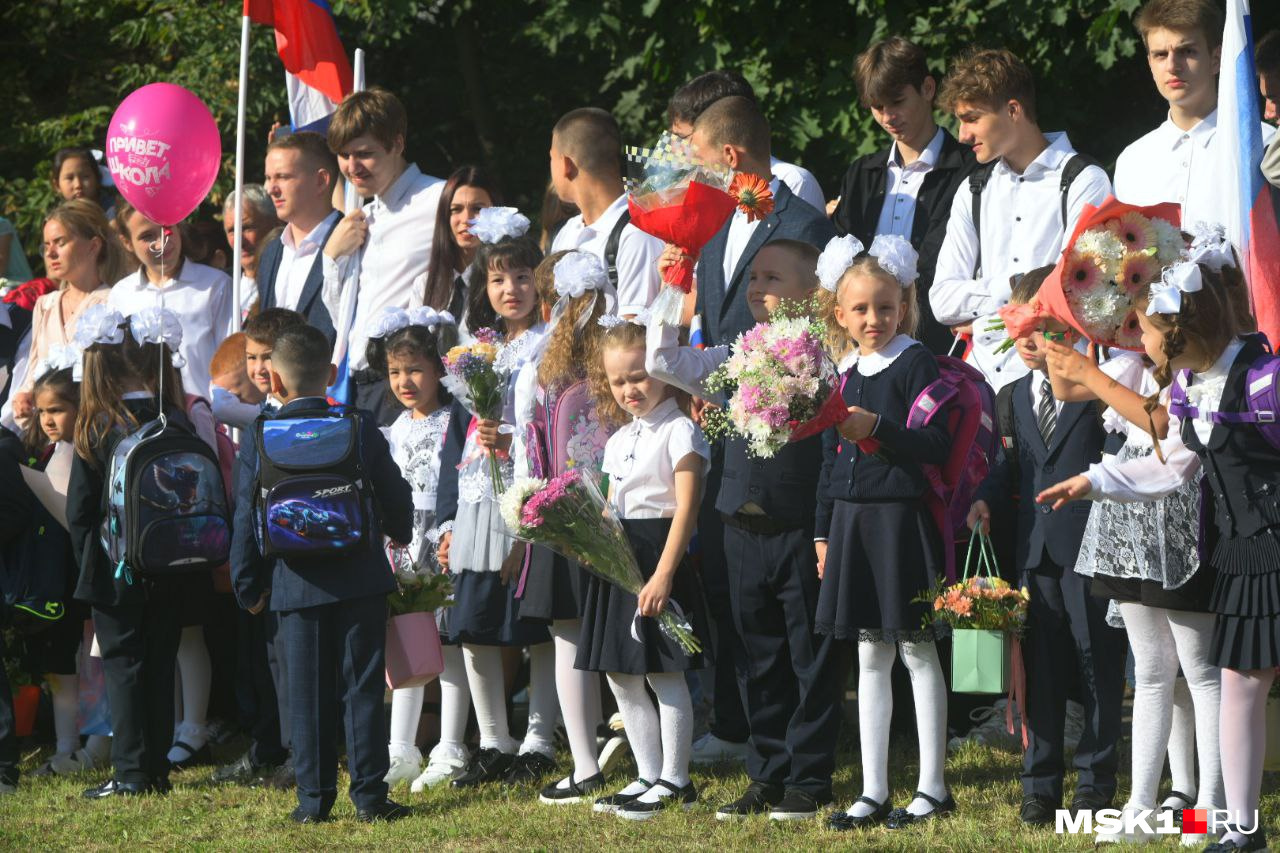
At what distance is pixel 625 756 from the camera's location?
7.43 m

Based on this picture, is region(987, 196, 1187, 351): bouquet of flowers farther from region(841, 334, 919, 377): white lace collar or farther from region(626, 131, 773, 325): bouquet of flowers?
region(626, 131, 773, 325): bouquet of flowers

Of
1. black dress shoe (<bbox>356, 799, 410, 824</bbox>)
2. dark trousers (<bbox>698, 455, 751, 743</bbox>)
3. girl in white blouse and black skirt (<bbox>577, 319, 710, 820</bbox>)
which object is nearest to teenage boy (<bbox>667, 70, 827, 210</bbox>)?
dark trousers (<bbox>698, 455, 751, 743</bbox>)

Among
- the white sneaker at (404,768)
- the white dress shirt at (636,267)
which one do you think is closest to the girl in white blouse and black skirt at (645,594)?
the white dress shirt at (636,267)

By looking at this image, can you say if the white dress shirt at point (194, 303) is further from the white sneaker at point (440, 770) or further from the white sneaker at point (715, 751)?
the white sneaker at point (715, 751)

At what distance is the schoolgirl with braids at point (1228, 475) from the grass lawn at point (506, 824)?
44cm

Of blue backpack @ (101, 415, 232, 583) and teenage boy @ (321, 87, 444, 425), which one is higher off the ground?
teenage boy @ (321, 87, 444, 425)

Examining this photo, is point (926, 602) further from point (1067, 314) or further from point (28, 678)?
point (28, 678)

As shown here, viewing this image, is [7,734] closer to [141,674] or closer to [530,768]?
[141,674]

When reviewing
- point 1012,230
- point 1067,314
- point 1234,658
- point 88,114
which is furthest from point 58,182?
point 1234,658

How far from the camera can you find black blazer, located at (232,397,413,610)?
21.4 ft

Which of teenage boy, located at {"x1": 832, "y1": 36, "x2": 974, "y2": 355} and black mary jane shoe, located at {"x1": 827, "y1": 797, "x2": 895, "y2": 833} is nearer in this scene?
black mary jane shoe, located at {"x1": 827, "y1": 797, "x2": 895, "y2": 833}

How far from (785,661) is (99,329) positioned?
3216 millimetres

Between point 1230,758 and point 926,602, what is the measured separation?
1.14m

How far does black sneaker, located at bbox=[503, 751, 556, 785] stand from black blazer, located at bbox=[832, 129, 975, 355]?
2352 millimetres
